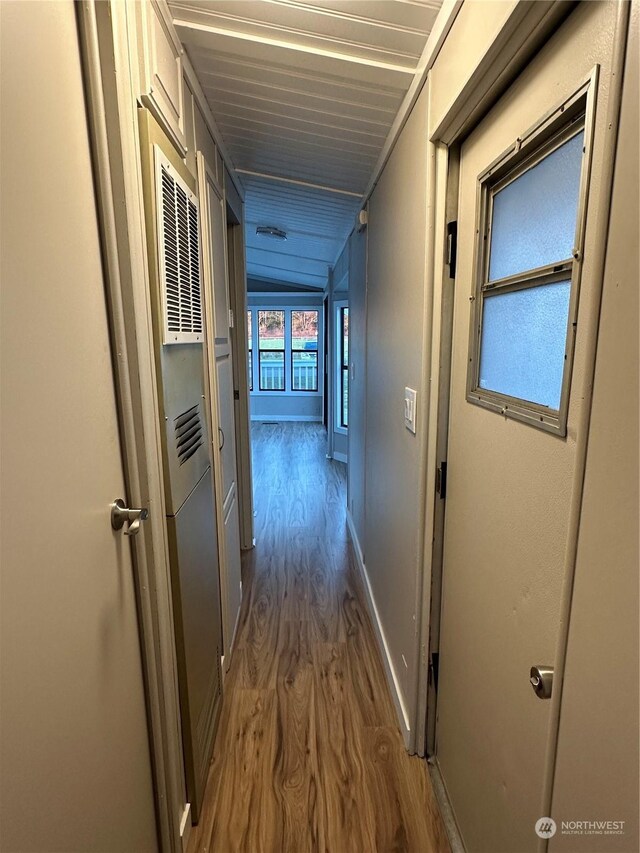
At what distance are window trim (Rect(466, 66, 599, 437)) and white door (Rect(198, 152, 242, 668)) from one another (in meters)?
1.00

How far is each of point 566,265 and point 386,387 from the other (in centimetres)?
129

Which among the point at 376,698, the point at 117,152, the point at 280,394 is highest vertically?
the point at 117,152

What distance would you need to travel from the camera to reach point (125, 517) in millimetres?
1009

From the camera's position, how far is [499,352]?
1.07 m

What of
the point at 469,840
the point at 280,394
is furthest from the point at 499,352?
the point at 280,394

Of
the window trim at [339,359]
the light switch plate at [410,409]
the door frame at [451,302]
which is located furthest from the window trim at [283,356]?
the door frame at [451,302]

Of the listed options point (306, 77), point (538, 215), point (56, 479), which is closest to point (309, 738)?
point (56, 479)

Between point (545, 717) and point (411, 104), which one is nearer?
point (545, 717)

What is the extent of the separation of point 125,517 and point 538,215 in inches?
43.6

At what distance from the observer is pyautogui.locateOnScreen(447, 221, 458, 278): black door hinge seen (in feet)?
4.27

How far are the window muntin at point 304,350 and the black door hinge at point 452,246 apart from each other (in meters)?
6.84

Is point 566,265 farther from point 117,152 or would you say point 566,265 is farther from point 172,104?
point 172,104

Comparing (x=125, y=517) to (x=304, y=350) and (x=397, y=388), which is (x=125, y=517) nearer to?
(x=397, y=388)

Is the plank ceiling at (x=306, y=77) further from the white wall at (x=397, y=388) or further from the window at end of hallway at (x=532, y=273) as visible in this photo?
the window at end of hallway at (x=532, y=273)
